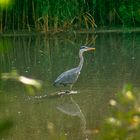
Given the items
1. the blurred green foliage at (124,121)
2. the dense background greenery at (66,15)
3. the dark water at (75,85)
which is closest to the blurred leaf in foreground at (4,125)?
the dark water at (75,85)

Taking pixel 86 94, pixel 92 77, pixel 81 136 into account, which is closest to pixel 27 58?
pixel 92 77

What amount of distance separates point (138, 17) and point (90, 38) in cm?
379

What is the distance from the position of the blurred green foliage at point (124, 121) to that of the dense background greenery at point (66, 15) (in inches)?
735

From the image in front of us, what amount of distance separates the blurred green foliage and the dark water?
0.27 m

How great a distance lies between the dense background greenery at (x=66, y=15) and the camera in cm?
2053

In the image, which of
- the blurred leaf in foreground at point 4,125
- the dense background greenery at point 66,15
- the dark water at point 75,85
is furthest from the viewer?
the dense background greenery at point 66,15

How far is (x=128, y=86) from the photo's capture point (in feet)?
4.50

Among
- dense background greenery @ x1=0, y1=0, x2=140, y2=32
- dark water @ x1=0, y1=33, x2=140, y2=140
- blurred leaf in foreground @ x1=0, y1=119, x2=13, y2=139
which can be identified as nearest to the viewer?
blurred leaf in foreground @ x1=0, y1=119, x2=13, y2=139

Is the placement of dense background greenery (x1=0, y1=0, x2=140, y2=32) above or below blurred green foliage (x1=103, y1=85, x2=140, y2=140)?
below

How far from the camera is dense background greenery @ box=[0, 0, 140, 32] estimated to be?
67.4ft

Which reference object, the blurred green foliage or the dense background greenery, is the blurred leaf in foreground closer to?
the blurred green foliage

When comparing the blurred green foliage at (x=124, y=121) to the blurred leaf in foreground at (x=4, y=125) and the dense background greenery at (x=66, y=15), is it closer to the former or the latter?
the blurred leaf in foreground at (x=4, y=125)

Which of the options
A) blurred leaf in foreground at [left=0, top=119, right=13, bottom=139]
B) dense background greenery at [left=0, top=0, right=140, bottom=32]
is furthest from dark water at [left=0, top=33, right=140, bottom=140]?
dense background greenery at [left=0, top=0, right=140, bottom=32]

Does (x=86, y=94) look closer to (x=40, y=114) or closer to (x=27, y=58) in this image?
(x=40, y=114)
